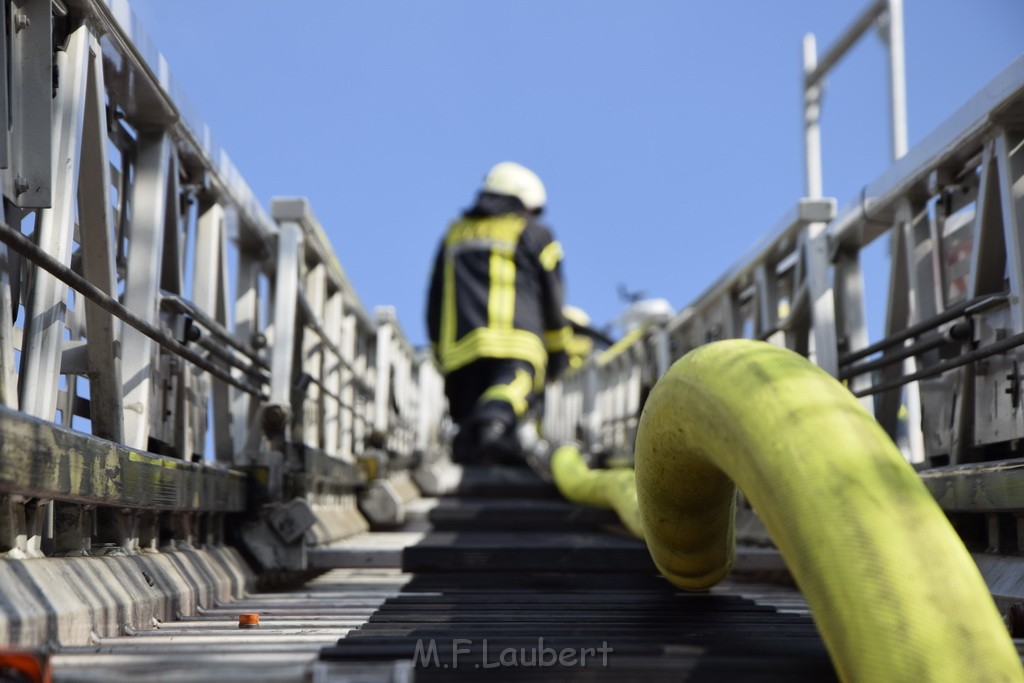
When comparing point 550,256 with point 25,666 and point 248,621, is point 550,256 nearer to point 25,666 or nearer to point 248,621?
point 248,621

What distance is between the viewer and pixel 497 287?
11.3 meters

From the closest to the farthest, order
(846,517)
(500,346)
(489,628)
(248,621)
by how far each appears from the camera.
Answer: (846,517) < (489,628) < (248,621) < (500,346)

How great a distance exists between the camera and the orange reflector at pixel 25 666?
175 centimetres

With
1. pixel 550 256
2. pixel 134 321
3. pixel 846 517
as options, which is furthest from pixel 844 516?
pixel 550 256

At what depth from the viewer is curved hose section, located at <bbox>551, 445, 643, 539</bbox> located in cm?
536

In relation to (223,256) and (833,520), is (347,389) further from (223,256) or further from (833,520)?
(833,520)

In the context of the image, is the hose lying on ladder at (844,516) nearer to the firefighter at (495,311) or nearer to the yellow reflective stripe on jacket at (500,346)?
the firefighter at (495,311)

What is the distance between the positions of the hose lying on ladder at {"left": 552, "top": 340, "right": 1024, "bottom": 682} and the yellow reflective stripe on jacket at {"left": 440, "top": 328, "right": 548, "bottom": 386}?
8.52 metres

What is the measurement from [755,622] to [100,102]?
2.18 m

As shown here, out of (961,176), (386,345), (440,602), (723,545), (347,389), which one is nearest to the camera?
(723,545)

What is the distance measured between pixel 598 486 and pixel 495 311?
192 inches

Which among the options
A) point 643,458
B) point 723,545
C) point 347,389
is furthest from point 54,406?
point 347,389

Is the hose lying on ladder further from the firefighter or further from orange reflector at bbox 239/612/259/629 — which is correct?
the firefighter

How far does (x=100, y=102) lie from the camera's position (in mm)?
3133
